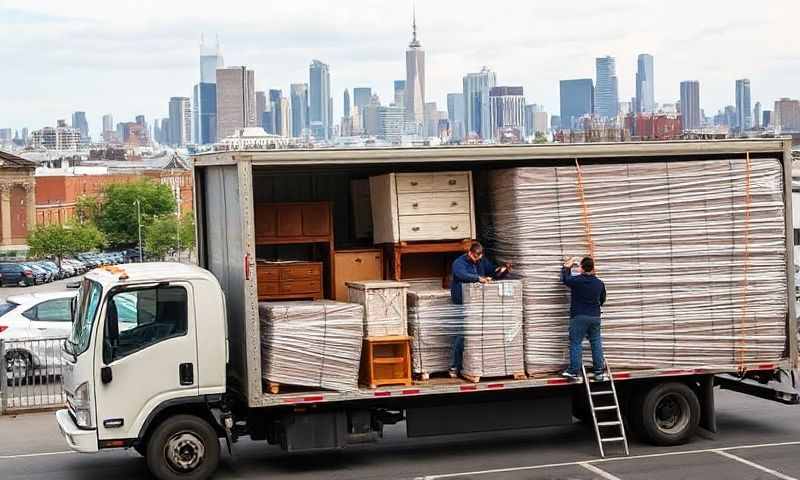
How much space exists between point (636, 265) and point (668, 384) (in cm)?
143

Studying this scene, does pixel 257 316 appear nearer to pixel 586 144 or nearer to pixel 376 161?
pixel 376 161

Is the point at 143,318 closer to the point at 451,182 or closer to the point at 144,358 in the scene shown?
the point at 144,358

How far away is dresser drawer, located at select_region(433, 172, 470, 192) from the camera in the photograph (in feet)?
45.9

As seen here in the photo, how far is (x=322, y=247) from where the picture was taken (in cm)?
1470

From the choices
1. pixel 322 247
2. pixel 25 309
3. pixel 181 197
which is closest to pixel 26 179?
pixel 181 197

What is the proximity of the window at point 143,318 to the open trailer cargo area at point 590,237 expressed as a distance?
2.72 ft

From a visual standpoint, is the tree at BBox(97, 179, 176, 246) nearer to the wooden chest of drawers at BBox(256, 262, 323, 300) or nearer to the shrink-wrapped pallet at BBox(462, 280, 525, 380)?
the wooden chest of drawers at BBox(256, 262, 323, 300)

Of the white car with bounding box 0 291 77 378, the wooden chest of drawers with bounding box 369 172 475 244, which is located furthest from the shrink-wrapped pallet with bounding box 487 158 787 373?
the white car with bounding box 0 291 77 378

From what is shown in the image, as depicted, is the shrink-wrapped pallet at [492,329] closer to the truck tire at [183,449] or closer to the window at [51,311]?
the truck tire at [183,449]

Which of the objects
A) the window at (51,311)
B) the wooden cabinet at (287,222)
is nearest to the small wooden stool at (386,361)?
the wooden cabinet at (287,222)

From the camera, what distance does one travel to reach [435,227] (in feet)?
45.9

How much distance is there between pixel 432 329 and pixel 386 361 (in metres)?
0.66

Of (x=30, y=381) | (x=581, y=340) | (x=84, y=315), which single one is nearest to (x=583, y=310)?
(x=581, y=340)

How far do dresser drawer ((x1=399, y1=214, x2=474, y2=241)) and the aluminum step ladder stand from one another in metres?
2.02
